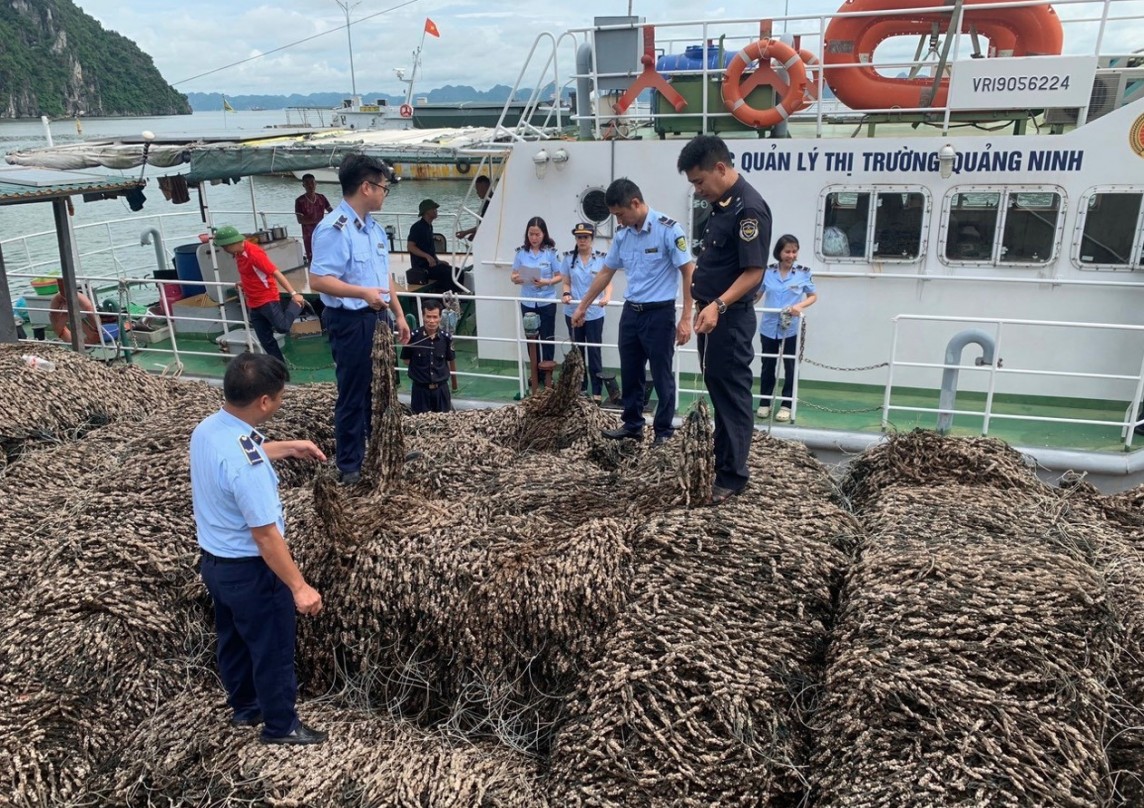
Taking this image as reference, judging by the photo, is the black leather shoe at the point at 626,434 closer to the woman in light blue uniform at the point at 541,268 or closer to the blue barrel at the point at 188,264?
the woman in light blue uniform at the point at 541,268

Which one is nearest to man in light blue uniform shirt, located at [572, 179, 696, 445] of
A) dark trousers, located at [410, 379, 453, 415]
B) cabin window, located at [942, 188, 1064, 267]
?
dark trousers, located at [410, 379, 453, 415]

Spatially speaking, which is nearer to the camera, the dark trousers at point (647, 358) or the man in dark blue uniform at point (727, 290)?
the man in dark blue uniform at point (727, 290)

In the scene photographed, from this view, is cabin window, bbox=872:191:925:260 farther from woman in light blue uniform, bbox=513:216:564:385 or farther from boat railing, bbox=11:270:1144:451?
woman in light blue uniform, bbox=513:216:564:385

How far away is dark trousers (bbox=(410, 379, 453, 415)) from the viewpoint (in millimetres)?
6695

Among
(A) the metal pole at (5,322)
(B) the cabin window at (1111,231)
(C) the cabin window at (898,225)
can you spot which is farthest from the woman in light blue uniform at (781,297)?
(A) the metal pole at (5,322)

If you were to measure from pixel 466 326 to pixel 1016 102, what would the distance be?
19.9 ft

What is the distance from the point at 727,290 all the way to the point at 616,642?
6.10 feet

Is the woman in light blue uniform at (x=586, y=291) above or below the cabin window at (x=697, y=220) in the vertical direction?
below

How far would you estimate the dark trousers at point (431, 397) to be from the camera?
22.0ft

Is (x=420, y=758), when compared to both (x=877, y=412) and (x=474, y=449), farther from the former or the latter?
(x=877, y=412)

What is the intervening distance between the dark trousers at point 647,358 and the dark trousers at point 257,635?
2663mm

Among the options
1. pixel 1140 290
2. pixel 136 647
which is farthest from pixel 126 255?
pixel 1140 290

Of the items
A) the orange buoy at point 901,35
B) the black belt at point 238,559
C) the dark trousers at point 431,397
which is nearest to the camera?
the black belt at point 238,559

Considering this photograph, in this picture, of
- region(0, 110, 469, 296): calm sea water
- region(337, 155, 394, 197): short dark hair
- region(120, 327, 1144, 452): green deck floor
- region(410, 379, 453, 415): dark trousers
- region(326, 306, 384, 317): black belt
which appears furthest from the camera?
region(0, 110, 469, 296): calm sea water
